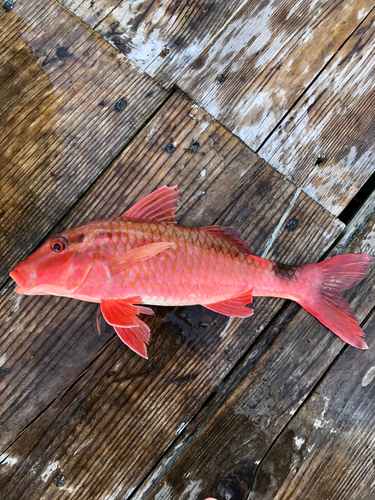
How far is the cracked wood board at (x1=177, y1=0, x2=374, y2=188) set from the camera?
216cm

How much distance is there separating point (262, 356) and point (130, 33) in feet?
7.02

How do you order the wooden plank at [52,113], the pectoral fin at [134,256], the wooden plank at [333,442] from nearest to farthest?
the pectoral fin at [134,256]
the wooden plank at [52,113]
the wooden plank at [333,442]

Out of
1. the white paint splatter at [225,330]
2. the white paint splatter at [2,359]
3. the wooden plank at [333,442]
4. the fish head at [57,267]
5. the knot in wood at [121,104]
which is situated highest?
the knot in wood at [121,104]

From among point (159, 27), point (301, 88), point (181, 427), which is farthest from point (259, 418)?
point (159, 27)

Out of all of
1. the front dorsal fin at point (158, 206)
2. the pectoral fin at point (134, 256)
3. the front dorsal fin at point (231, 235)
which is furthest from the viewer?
the front dorsal fin at point (231, 235)

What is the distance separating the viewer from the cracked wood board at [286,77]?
216 cm

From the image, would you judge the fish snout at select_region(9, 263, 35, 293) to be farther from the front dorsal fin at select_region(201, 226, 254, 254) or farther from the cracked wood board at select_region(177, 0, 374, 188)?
the cracked wood board at select_region(177, 0, 374, 188)

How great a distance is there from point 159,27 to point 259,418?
2.47 metres

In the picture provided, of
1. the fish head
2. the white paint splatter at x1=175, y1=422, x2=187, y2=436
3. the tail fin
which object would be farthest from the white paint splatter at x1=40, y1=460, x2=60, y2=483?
the tail fin

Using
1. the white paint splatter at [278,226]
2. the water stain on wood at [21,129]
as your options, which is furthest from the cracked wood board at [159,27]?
the white paint splatter at [278,226]

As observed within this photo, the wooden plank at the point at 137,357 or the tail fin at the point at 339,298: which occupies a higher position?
the wooden plank at the point at 137,357

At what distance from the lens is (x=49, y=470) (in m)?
1.95

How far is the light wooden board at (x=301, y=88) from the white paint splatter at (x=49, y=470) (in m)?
2.20

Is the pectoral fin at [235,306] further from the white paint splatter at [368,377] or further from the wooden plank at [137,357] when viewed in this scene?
the white paint splatter at [368,377]
